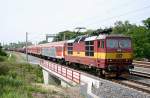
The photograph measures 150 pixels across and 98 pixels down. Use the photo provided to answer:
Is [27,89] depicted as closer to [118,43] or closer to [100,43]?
[100,43]

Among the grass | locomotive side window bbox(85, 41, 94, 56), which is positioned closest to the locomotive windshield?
locomotive side window bbox(85, 41, 94, 56)

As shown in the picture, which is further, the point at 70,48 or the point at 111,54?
the point at 70,48

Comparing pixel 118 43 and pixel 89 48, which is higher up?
pixel 118 43

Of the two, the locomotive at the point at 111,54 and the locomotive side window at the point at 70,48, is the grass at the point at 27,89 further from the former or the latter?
the locomotive side window at the point at 70,48

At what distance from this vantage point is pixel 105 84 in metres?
19.0

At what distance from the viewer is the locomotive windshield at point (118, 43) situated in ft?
77.9

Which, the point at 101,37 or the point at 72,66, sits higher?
the point at 101,37

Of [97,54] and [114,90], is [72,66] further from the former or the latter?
[114,90]

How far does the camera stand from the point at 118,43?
79.0 feet

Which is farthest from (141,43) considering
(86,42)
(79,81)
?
(79,81)

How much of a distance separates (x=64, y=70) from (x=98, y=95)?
9187mm

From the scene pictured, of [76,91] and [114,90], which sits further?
[76,91]

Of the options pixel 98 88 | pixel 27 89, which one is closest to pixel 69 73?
pixel 27 89

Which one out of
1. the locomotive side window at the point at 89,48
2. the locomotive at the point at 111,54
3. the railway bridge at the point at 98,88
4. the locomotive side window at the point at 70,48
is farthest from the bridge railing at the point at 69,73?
the locomotive side window at the point at 70,48
